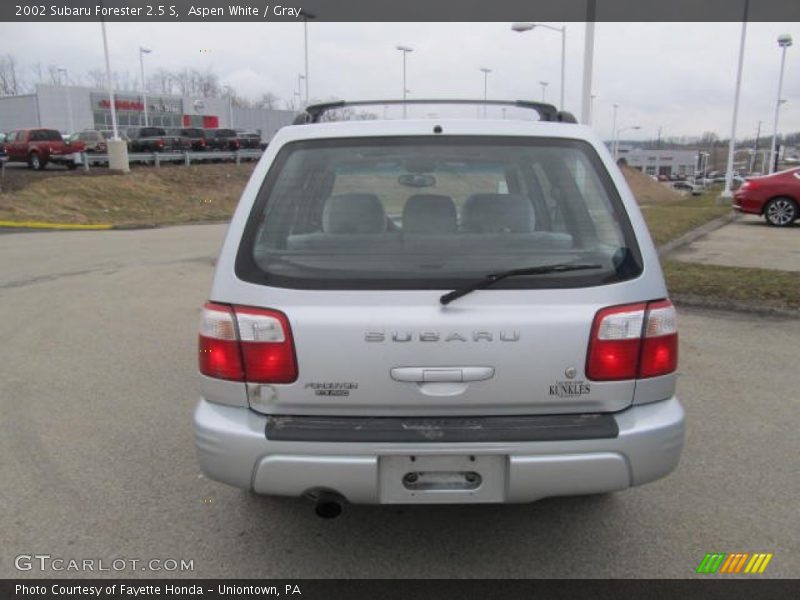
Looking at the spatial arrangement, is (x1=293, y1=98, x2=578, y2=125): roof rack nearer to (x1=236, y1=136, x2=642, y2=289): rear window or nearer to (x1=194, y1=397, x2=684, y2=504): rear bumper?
(x1=236, y1=136, x2=642, y2=289): rear window

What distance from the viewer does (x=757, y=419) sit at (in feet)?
A: 13.9

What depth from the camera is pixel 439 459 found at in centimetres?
243

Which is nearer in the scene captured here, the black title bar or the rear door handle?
the rear door handle

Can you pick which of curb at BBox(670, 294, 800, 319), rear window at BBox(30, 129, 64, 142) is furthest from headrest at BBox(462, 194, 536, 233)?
rear window at BBox(30, 129, 64, 142)

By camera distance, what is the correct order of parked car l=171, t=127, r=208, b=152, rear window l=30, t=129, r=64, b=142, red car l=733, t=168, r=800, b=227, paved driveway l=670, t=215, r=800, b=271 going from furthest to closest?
parked car l=171, t=127, r=208, b=152 → rear window l=30, t=129, r=64, b=142 → red car l=733, t=168, r=800, b=227 → paved driveway l=670, t=215, r=800, b=271

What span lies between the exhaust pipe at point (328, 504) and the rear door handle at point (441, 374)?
501 mm

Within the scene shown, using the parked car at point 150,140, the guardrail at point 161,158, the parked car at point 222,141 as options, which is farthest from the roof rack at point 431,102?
the parked car at point 222,141

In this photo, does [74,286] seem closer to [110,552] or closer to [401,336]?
[110,552]

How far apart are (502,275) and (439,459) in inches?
28.0

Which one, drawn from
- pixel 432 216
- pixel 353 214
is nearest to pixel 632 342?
pixel 432 216

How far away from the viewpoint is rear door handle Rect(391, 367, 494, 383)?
242cm

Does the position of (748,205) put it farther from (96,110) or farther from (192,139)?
(96,110)

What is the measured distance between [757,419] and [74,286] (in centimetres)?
812

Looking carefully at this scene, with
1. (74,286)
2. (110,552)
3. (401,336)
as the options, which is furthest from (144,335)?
(401,336)
